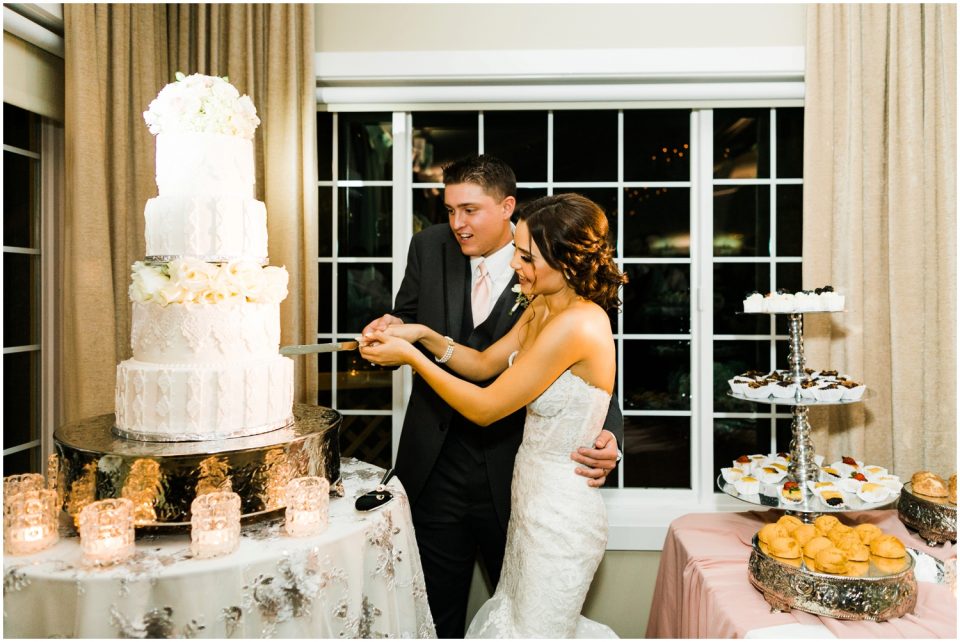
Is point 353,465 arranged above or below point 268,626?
above

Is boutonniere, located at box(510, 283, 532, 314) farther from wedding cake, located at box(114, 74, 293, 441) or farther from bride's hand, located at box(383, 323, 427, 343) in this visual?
wedding cake, located at box(114, 74, 293, 441)

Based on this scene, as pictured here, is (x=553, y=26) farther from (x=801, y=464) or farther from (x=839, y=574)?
(x=839, y=574)

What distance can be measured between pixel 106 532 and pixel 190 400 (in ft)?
1.24

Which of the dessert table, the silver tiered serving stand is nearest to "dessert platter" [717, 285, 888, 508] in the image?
the silver tiered serving stand

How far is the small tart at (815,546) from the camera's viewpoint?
169 centimetres

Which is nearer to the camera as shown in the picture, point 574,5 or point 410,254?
point 410,254

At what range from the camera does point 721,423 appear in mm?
3154

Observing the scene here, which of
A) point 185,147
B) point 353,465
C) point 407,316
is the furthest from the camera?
point 407,316

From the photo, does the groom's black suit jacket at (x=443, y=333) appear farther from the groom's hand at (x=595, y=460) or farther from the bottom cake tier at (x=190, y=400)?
the bottom cake tier at (x=190, y=400)

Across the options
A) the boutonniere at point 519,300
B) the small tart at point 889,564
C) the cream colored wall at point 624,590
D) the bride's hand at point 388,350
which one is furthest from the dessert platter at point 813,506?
the bride's hand at point 388,350

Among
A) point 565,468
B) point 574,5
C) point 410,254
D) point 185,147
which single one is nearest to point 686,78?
point 574,5

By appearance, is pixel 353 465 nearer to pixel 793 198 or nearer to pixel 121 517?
pixel 121 517

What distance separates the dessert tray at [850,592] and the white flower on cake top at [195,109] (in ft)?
7.00

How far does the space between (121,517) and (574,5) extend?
9.20ft
